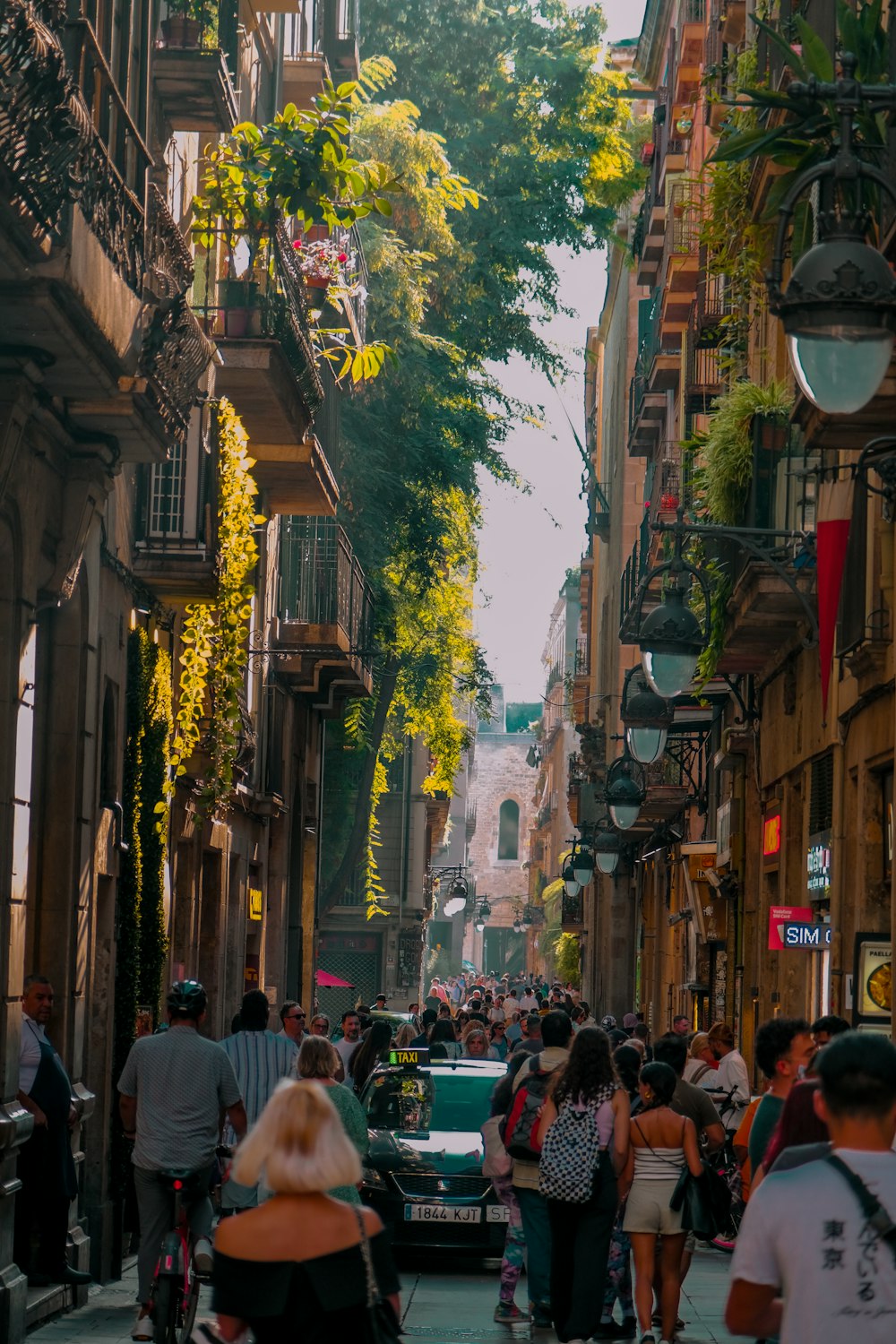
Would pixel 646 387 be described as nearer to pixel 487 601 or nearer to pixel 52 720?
pixel 487 601

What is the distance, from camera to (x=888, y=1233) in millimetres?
5000

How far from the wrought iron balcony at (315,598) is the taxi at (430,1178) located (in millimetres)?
9727

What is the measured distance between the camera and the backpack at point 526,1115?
531 inches

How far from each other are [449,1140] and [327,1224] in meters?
11.9

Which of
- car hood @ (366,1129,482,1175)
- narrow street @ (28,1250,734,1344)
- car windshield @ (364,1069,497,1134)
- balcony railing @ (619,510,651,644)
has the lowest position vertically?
narrow street @ (28,1250,734,1344)

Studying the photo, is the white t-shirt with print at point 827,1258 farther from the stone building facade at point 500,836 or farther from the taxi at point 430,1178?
the stone building facade at point 500,836

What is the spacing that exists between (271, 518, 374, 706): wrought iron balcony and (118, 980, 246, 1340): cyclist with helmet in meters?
15.5

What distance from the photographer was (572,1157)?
12.3 meters

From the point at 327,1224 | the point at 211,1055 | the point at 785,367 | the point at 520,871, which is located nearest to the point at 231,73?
the point at 785,367

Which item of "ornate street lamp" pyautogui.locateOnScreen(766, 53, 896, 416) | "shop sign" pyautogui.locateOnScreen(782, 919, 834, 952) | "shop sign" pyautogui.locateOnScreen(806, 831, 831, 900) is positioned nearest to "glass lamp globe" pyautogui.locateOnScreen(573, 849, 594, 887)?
"shop sign" pyautogui.locateOnScreen(806, 831, 831, 900)

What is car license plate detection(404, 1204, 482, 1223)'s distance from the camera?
16.4 m

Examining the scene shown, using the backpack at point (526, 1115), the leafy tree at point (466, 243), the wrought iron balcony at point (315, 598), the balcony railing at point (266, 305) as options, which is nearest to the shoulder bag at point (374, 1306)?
the backpack at point (526, 1115)

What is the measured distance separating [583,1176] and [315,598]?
16.1m

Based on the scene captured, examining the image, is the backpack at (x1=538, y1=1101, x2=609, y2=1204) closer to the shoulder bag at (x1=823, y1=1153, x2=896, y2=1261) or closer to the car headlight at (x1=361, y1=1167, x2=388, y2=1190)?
the car headlight at (x1=361, y1=1167, x2=388, y2=1190)
